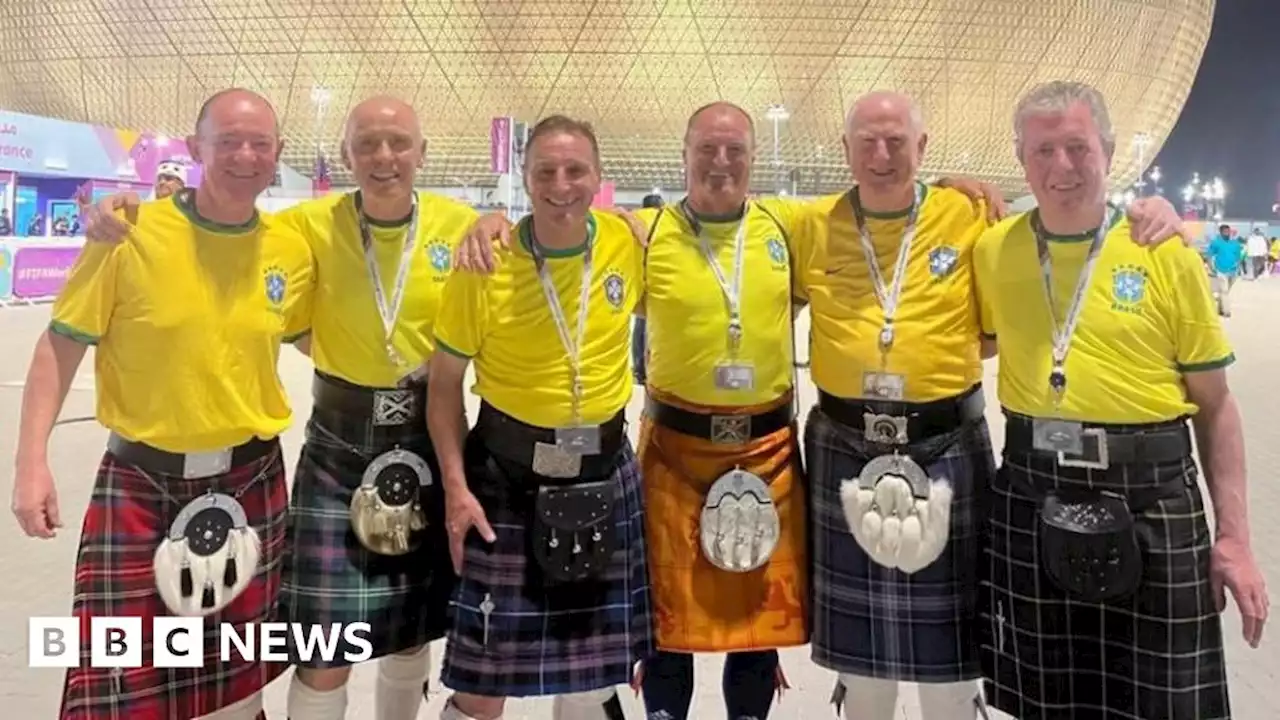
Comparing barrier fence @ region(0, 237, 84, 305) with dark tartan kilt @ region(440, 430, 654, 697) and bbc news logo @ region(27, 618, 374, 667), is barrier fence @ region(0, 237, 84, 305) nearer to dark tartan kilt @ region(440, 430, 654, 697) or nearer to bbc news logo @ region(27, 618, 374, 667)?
bbc news logo @ region(27, 618, 374, 667)

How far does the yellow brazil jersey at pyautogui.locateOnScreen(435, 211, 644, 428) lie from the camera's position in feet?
7.82

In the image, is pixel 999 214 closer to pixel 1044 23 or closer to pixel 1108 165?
pixel 1108 165

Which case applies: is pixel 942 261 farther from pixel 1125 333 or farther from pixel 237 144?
pixel 237 144

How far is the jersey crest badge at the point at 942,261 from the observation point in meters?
2.51

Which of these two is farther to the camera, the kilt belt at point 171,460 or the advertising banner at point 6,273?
the advertising banner at point 6,273

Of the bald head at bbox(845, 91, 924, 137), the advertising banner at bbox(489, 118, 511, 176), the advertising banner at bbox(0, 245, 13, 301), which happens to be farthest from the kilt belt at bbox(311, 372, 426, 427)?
the advertising banner at bbox(489, 118, 511, 176)

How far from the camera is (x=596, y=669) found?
246 centimetres

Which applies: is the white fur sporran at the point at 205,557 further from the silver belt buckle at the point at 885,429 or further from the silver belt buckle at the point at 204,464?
the silver belt buckle at the point at 885,429

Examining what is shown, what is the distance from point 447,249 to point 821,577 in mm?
1295

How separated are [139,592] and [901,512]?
5.83 feet

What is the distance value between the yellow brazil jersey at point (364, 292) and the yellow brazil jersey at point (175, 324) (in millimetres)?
191

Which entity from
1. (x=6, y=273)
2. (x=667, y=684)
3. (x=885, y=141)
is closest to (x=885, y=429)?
(x=885, y=141)

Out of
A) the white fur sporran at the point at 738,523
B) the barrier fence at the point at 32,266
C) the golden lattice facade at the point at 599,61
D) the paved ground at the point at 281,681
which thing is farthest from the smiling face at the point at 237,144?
the golden lattice facade at the point at 599,61

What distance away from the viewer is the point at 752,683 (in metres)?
2.79
